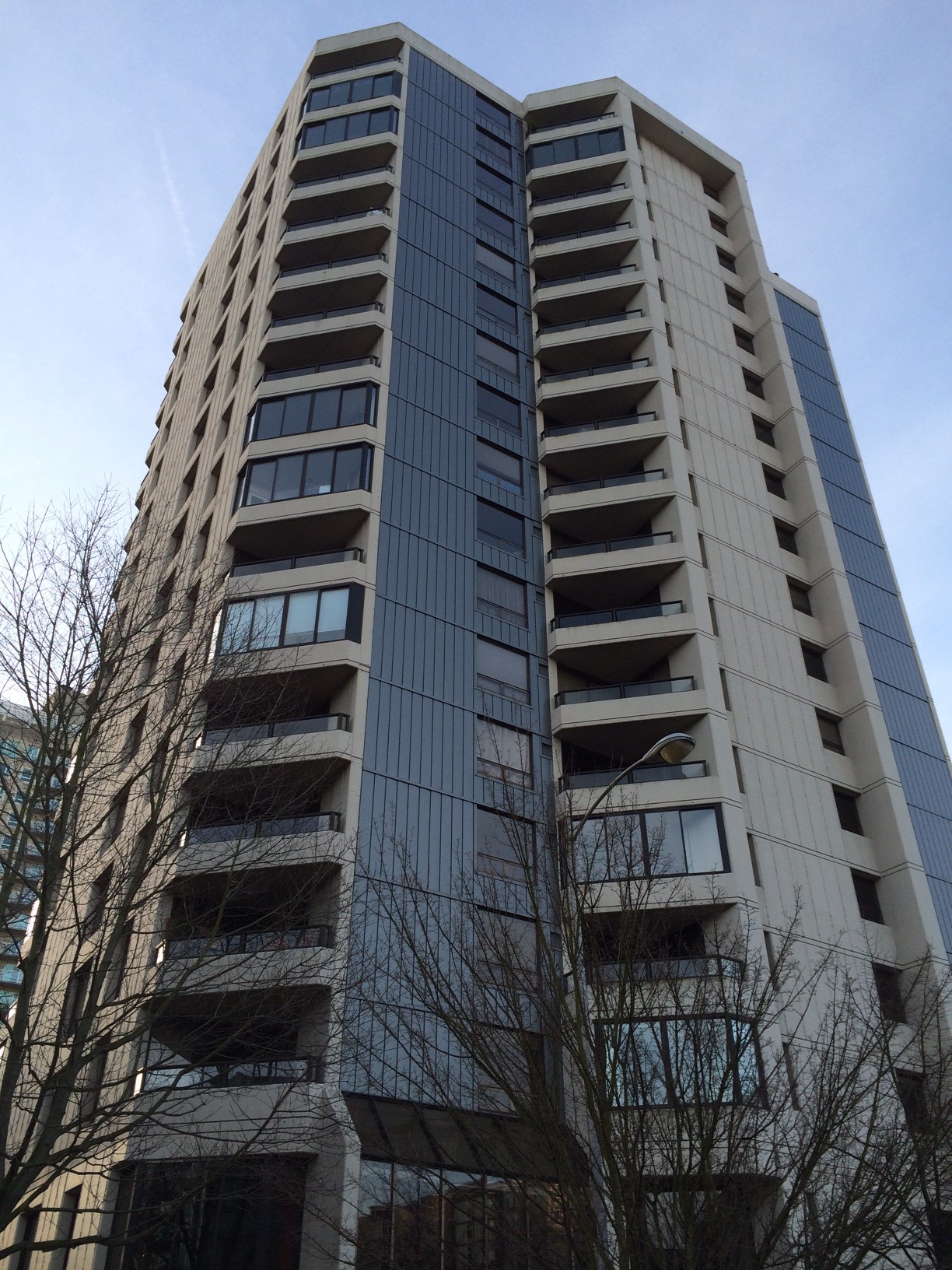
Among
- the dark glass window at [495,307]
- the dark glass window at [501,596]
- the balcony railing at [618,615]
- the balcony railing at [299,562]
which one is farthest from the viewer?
the dark glass window at [495,307]

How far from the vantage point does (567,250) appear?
132 ft

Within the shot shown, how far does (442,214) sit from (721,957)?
31051 millimetres

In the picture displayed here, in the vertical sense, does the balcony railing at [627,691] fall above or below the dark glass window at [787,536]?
below

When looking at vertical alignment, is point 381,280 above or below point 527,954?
above

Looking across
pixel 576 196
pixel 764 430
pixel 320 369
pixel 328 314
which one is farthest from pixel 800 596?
pixel 576 196

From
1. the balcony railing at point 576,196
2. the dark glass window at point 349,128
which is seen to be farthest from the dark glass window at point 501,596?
the dark glass window at point 349,128

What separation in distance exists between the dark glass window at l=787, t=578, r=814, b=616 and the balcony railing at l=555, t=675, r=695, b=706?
25.4ft

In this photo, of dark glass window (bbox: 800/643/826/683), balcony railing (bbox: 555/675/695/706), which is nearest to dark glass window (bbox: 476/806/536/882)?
balcony railing (bbox: 555/675/695/706)

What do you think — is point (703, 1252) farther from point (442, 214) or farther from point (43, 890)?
point (442, 214)

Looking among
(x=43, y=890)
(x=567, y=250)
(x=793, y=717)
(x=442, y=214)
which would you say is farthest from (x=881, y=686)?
(x=43, y=890)

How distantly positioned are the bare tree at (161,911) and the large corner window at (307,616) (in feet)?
1.55

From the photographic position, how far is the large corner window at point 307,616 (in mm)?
27719

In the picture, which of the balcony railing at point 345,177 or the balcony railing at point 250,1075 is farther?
the balcony railing at point 345,177

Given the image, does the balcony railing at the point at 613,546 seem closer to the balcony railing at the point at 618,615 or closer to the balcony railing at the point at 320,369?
the balcony railing at the point at 618,615
